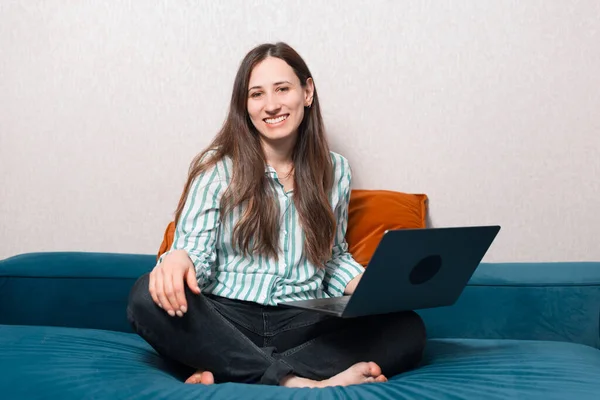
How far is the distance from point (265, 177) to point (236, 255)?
18cm

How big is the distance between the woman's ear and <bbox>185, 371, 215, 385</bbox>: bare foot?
0.68 m

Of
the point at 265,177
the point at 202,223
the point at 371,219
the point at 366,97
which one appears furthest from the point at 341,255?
the point at 366,97

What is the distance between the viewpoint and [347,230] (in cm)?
184

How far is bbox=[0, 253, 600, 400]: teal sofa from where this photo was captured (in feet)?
3.88

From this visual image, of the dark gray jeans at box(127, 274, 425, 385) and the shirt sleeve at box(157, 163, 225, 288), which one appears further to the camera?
the shirt sleeve at box(157, 163, 225, 288)

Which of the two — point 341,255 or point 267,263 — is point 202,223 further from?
point 341,255

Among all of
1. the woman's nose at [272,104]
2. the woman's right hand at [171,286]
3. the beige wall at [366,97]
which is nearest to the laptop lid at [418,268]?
the woman's right hand at [171,286]

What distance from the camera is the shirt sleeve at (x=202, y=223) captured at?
1484 millimetres

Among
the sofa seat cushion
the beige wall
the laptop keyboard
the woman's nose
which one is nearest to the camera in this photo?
the sofa seat cushion

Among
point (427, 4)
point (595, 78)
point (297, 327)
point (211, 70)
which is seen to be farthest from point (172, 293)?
point (595, 78)

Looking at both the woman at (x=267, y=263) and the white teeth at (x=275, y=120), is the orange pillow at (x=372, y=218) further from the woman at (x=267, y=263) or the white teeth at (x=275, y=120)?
the white teeth at (x=275, y=120)

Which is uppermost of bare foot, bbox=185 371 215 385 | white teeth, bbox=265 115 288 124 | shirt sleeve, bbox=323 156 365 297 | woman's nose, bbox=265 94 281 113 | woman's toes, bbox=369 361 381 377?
woman's nose, bbox=265 94 281 113

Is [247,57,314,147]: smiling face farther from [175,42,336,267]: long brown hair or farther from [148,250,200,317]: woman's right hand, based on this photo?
[148,250,200,317]: woman's right hand

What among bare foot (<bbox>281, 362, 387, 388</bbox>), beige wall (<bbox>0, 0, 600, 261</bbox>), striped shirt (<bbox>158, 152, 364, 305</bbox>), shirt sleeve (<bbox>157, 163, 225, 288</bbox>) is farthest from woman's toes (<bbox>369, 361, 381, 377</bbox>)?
beige wall (<bbox>0, 0, 600, 261</bbox>)
